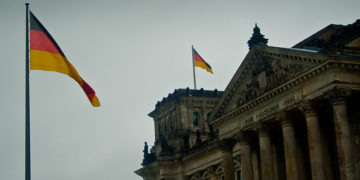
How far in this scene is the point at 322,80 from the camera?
35.0m

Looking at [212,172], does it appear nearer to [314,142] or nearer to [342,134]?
[314,142]

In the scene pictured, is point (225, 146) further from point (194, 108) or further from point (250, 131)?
point (194, 108)

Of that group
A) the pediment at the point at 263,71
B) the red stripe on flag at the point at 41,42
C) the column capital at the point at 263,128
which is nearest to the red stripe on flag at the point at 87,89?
the red stripe on flag at the point at 41,42

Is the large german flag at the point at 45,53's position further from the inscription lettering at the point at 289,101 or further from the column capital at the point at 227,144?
the column capital at the point at 227,144

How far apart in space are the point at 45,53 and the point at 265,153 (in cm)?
1885

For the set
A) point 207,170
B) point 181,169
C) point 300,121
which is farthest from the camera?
point 181,169

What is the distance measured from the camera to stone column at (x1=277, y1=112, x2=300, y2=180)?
37.9 m

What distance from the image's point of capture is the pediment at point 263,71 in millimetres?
36375

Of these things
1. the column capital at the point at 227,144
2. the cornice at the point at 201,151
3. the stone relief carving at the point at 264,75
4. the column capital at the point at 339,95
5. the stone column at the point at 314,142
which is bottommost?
the stone column at the point at 314,142

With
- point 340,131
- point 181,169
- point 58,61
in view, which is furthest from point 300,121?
point 181,169

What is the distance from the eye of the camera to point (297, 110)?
37781 mm

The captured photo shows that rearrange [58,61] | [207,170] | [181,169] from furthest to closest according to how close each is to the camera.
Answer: [181,169] → [207,170] → [58,61]

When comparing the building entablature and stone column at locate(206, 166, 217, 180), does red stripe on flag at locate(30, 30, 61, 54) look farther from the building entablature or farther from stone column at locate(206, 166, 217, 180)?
stone column at locate(206, 166, 217, 180)

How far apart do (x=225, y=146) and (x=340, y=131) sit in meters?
14.0
